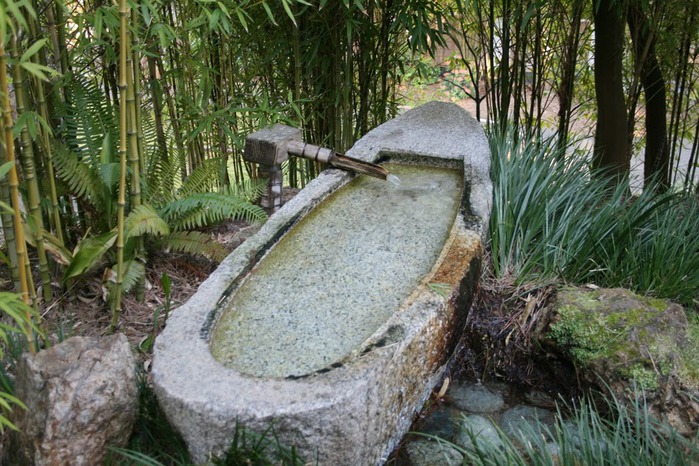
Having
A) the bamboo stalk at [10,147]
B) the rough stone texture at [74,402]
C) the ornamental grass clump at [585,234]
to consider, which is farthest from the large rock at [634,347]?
the bamboo stalk at [10,147]

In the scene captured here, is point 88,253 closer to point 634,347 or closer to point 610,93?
point 634,347

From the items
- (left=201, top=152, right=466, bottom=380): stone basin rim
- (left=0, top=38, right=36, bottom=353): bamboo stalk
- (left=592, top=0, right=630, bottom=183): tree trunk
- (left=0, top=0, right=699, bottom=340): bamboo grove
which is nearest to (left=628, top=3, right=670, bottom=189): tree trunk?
(left=0, top=0, right=699, bottom=340): bamboo grove

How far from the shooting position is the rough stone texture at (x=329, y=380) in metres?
1.50

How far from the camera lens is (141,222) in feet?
7.18

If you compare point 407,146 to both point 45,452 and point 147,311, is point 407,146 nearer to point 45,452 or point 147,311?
point 147,311

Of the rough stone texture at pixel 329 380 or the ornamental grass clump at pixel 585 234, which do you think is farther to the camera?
the ornamental grass clump at pixel 585 234

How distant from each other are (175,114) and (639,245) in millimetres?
2254

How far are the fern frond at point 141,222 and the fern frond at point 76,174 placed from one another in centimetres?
33

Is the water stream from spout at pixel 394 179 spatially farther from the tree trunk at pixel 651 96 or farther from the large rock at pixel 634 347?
the tree trunk at pixel 651 96

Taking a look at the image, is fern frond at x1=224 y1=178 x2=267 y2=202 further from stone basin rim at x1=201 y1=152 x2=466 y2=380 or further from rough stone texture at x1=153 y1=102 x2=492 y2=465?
rough stone texture at x1=153 y1=102 x2=492 y2=465

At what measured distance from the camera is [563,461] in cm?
157

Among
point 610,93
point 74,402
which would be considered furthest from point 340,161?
point 610,93

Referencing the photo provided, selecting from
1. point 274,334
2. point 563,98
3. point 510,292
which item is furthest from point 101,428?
point 563,98

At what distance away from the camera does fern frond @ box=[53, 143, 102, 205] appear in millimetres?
2395
